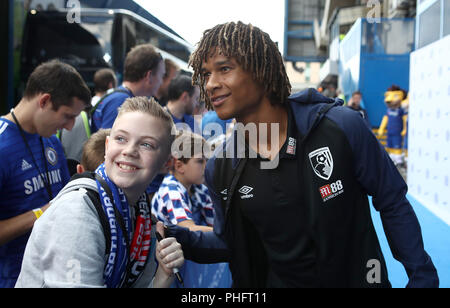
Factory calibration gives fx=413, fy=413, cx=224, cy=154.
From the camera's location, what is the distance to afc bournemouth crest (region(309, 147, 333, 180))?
69.6 inches

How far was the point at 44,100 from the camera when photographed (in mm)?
2539

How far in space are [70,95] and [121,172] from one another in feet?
4.39

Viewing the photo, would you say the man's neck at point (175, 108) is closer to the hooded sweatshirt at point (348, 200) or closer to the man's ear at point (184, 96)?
the man's ear at point (184, 96)

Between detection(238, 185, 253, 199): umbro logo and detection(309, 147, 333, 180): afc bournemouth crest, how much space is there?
307 mm

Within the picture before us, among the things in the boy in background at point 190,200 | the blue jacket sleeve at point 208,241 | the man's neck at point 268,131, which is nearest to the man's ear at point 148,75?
the boy in background at point 190,200

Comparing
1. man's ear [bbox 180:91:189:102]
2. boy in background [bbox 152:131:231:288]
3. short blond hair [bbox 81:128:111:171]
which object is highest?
man's ear [bbox 180:91:189:102]

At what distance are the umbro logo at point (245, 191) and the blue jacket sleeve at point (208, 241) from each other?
0.50 feet

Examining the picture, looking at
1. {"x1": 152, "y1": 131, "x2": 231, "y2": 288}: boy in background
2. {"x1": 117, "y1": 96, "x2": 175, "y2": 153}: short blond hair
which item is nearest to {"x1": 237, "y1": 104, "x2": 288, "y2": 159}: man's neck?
{"x1": 117, "y1": 96, "x2": 175, "y2": 153}: short blond hair

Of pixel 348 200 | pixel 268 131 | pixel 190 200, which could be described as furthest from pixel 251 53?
pixel 190 200

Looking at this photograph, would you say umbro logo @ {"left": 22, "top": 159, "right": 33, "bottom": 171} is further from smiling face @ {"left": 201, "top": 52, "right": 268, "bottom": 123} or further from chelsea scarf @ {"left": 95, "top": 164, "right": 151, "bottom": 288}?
smiling face @ {"left": 201, "top": 52, "right": 268, "bottom": 123}

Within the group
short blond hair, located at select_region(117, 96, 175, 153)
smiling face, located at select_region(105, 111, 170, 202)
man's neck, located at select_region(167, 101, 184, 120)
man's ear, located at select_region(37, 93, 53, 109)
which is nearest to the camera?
smiling face, located at select_region(105, 111, 170, 202)

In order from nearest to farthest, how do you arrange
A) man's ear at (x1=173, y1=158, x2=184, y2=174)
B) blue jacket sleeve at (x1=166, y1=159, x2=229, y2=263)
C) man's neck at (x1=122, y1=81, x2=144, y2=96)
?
blue jacket sleeve at (x1=166, y1=159, x2=229, y2=263)
man's ear at (x1=173, y1=158, x2=184, y2=174)
man's neck at (x1=122, y1=81, x2=144, y2=96)

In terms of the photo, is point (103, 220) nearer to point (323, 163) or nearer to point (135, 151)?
point (135, 151)

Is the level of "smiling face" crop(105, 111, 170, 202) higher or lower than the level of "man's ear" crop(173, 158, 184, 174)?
higher
